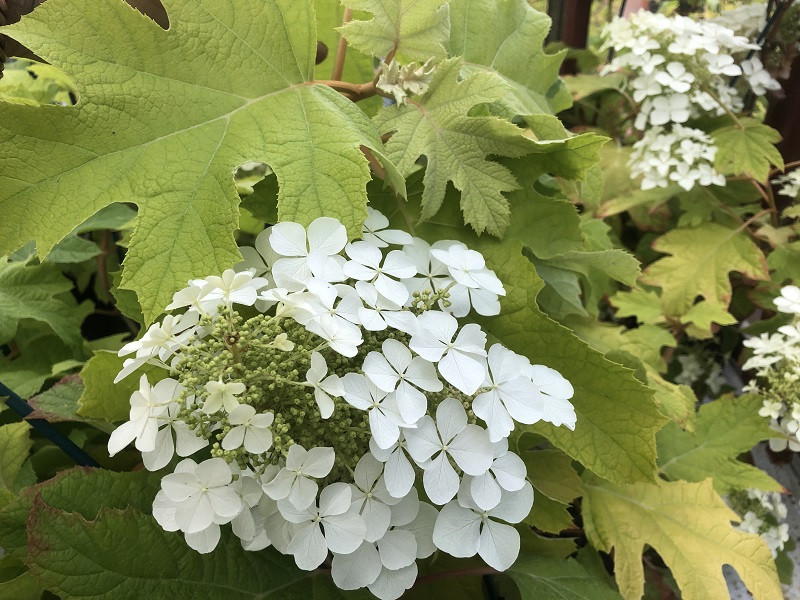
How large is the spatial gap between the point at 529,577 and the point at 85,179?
620mm

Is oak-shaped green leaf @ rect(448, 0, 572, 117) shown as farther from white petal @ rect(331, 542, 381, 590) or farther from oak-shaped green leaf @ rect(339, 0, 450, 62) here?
white petal @ rect(331, 542, 381, 590)

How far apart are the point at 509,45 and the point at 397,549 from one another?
0.66 meters

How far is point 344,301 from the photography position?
475mm

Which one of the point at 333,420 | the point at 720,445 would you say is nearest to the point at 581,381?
the point at 333,420

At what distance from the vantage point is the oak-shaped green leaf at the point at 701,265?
1.26m

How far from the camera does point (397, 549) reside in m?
0.46

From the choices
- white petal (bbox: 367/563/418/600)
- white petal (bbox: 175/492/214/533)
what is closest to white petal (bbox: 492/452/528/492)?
white petal (bbox: 367/563/418/600)

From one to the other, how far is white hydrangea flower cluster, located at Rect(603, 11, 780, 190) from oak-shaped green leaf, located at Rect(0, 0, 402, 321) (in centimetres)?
93

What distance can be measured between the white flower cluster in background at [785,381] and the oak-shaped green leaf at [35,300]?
104 cm

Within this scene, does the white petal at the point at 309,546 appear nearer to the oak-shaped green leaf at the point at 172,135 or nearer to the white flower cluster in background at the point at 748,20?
the oak-shaped green leaf at the point at 172,135

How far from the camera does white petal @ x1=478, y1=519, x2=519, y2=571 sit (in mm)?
466

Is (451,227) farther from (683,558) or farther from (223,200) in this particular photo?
(683,558)

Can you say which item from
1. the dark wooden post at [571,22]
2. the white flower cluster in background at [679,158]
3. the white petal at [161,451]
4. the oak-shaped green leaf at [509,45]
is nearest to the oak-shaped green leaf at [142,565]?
the white petal at [161,451]

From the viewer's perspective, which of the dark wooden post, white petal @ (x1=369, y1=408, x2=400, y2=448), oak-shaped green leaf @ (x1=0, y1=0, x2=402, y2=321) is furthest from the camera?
the dark wooden post
